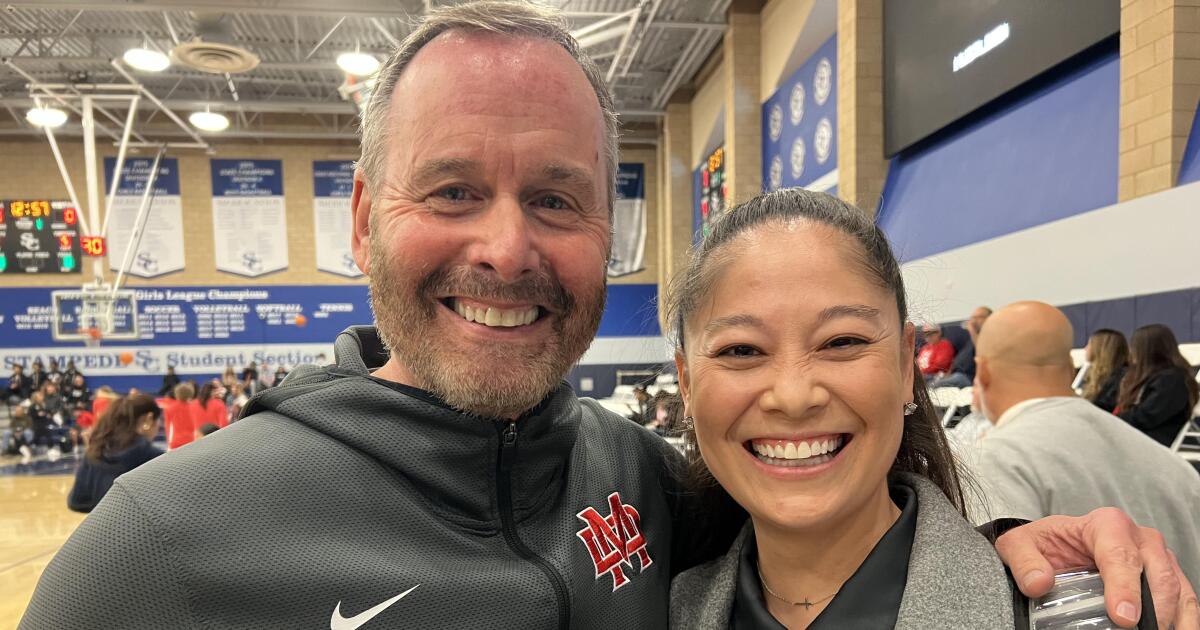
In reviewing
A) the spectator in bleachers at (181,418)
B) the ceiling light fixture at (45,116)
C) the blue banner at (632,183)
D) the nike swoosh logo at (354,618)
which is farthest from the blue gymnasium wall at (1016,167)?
the ceiling light fixture at (45,116)

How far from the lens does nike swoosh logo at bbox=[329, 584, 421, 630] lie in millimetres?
896

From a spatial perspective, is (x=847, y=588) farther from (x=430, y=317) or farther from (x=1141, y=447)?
(x=1141, y=447)

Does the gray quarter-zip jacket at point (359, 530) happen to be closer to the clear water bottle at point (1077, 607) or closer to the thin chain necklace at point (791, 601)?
the thin chain necklace at point (791, 601)

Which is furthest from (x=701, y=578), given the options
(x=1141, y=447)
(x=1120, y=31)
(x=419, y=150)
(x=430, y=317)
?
(x=1120, y=31)

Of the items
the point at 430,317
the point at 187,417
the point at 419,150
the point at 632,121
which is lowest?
the point at 187,417

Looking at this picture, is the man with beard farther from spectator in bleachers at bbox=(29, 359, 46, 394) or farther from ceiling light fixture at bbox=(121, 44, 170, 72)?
spectator in bleachers at bbox=(29, 359, 46, 394)

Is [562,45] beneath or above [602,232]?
above

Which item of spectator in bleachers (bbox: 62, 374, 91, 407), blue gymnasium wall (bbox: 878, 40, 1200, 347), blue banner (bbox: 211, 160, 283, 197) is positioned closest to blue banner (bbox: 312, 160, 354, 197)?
blue banner (bbox: 211, 160, 283, 197)

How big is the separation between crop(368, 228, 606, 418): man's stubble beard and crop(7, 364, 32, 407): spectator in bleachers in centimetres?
1658

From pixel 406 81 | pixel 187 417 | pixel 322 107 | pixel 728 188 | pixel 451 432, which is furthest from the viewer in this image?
pixel 322 107

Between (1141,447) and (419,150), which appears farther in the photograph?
(1141,447)

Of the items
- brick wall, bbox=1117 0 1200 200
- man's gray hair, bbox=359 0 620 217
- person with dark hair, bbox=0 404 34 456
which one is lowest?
person with dark hair, bbox=0 404 34 456

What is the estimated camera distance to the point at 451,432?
41.1 inches

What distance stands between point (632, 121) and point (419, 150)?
15.8 m
